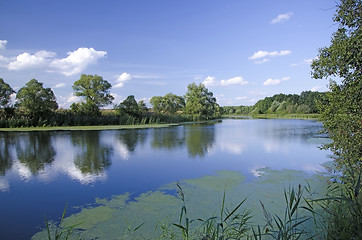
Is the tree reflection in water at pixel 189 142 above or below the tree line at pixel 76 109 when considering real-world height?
below

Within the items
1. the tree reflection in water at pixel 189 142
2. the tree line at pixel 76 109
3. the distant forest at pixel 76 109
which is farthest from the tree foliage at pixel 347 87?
the tree line at pixel 76 109

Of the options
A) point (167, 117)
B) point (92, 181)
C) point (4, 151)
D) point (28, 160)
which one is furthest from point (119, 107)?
point (92, 181)

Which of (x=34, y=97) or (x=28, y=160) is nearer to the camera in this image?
(x=28, y=160)

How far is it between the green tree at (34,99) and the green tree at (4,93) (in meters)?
0.95

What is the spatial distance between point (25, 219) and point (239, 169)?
4799mm

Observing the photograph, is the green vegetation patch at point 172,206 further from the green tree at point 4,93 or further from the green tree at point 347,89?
the green tree at point 4,93

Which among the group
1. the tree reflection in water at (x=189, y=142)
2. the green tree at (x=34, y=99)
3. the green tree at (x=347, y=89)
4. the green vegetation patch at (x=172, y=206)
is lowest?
the green vegetation patch at (x=172, y=206)

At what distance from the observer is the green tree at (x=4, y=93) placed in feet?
63.3

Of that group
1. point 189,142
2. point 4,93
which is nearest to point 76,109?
point 4,93

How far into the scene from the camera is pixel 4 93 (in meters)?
19.5

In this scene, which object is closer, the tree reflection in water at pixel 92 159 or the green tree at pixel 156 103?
the tree reflection in water at pixel 92 159

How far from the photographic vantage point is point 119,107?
2431 cm

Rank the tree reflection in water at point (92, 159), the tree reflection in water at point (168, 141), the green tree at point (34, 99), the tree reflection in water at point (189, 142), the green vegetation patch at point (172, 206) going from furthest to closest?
1. the green tree at point (34, 99)
2. the tree reflection in water at point (168, 141)
3. the tree reflection in water at point (189, 142)
4. the tree reflection in water at point (92, 159)
5. the green vegetation patch at point (172, 206)

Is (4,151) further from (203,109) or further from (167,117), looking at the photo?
(203,109)
